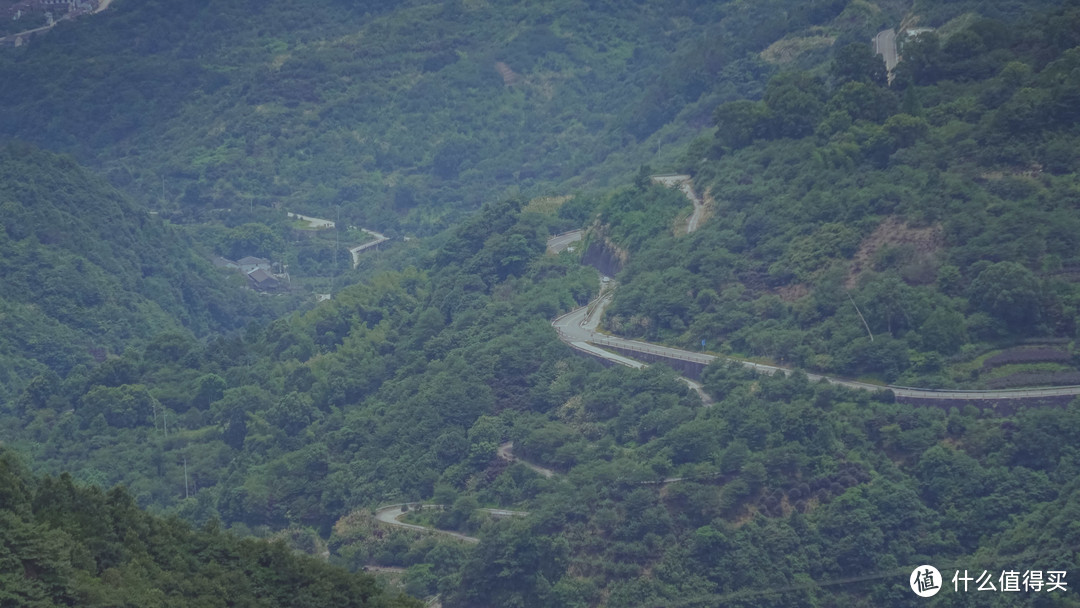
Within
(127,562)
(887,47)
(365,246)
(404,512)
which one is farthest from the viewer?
(365,246)

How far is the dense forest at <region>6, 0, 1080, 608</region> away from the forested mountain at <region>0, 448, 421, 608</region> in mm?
108

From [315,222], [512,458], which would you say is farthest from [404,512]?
[315,222]

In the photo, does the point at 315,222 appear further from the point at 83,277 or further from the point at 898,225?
the point at 898,225

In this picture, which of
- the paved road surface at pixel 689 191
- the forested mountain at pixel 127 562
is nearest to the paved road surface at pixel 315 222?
the paved road surface at pixel 689 191

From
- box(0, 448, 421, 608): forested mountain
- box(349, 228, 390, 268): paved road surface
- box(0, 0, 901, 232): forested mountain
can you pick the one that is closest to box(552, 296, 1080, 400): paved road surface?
box(0, 448, 421, 608): forested mountain

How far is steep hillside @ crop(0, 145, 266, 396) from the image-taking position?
320 feet

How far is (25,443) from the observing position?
83.1 m

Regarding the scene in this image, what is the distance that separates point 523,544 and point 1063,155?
2741 cm

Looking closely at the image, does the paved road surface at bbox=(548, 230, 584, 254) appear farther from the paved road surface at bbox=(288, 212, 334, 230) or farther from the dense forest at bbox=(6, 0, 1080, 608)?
the paved road surface at bbox=(288, 212, 334, 230)

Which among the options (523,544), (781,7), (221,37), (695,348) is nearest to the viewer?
(523,544)

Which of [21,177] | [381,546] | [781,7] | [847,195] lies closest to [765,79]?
[781,7]

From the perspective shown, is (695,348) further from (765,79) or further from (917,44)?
(765,79)

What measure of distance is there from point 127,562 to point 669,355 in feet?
102

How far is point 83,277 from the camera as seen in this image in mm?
102875
